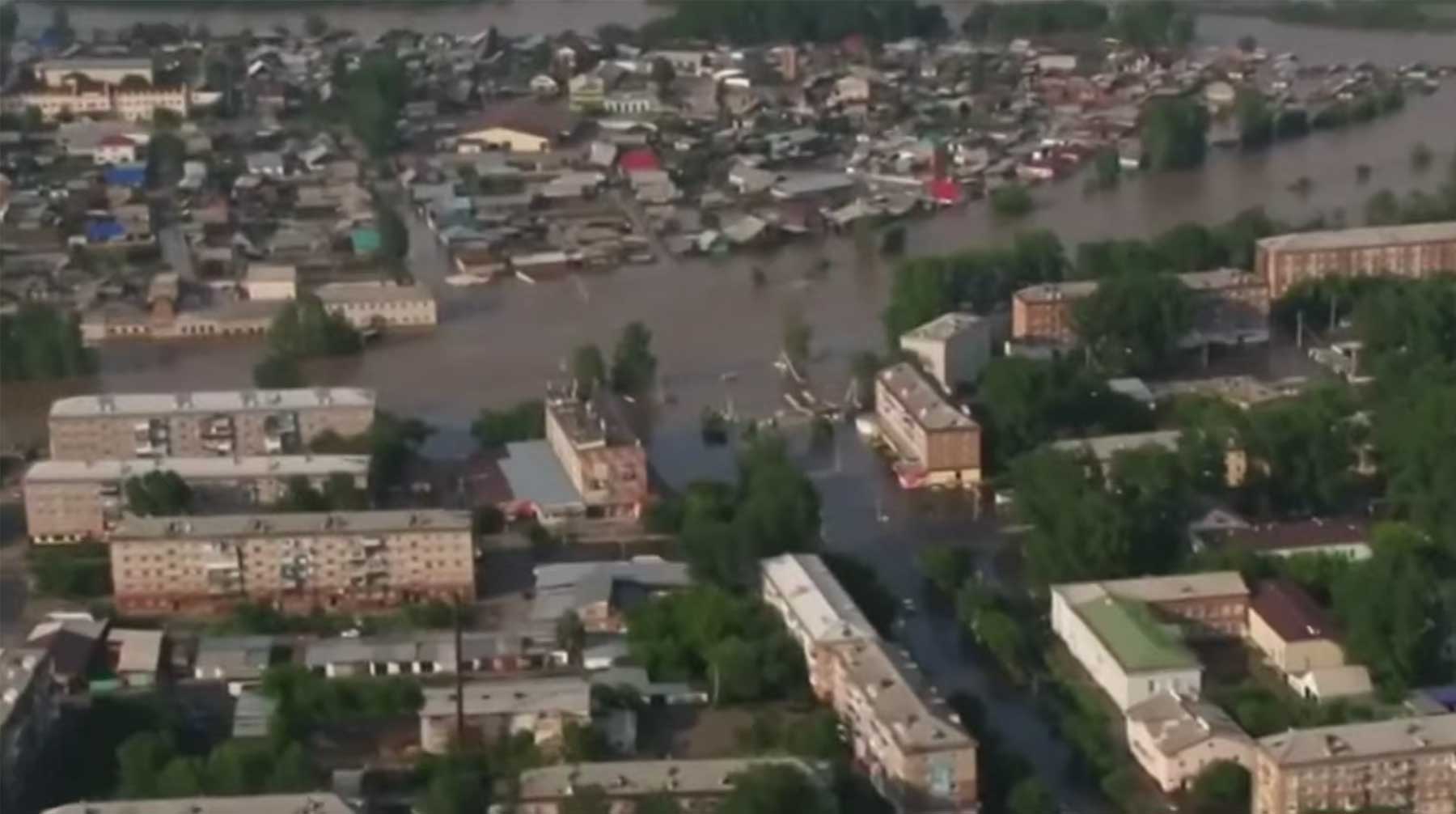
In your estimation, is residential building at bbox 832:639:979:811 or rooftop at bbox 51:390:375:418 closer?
residential building at bbox 832:639:979:811

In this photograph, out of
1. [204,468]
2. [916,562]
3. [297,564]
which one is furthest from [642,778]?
[204,468]

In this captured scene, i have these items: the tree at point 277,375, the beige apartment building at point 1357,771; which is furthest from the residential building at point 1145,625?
the tree at point 277,375

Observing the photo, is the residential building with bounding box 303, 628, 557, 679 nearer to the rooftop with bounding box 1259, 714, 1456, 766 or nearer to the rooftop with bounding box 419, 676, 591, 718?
the rooftop with bounding box 419, 676, 591, 718

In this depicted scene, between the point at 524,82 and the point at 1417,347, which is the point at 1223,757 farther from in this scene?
the point at 524,82

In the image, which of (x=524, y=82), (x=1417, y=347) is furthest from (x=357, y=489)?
(x=524, y=82)

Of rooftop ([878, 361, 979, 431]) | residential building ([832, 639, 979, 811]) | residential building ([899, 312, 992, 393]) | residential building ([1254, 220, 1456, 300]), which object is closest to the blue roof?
rooftop ([878, 361, 979, 431])

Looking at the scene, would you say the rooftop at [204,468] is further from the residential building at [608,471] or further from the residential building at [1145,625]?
the residential building at [1145,625]
